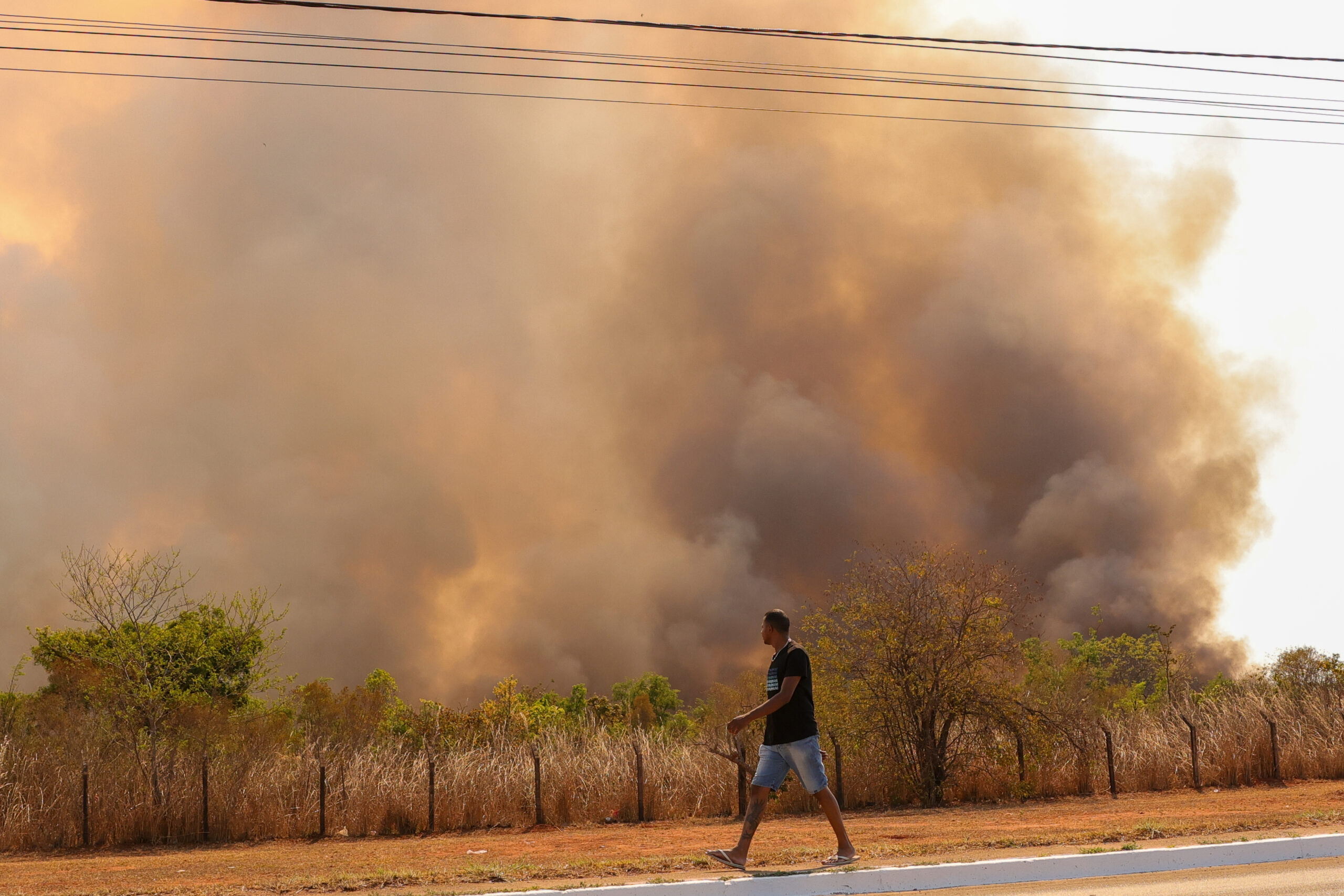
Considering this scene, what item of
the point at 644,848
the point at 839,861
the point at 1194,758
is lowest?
the point at 644,848

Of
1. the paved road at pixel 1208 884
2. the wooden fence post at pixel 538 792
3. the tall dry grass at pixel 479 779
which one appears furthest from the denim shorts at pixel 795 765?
the wooden fence post at pixel 538 792

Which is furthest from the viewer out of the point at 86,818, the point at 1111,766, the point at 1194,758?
the point at 1194,758

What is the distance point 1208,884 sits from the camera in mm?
8312

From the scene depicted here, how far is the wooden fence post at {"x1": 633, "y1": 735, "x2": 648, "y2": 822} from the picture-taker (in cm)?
1731

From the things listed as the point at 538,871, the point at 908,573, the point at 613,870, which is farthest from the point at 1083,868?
the point at 908,573

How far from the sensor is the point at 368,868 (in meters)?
11.7

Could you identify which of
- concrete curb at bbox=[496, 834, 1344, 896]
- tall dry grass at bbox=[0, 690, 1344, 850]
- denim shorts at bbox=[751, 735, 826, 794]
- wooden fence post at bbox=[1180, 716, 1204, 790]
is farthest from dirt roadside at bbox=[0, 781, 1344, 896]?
denim shorts at bbox=[751, 735, 826, 794]

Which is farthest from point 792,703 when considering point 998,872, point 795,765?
point 998,872

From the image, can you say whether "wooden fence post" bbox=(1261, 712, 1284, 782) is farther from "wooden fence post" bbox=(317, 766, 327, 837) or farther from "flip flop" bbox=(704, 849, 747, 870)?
"wooden fence post" bbox=(317, 766, 327, 837)

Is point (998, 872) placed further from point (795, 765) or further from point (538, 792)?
point (538, 792)

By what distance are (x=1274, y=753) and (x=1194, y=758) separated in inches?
81.5

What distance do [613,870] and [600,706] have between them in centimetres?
6493

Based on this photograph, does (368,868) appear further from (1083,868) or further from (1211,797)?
(1211,797)

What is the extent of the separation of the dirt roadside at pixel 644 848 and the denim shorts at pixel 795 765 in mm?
781
